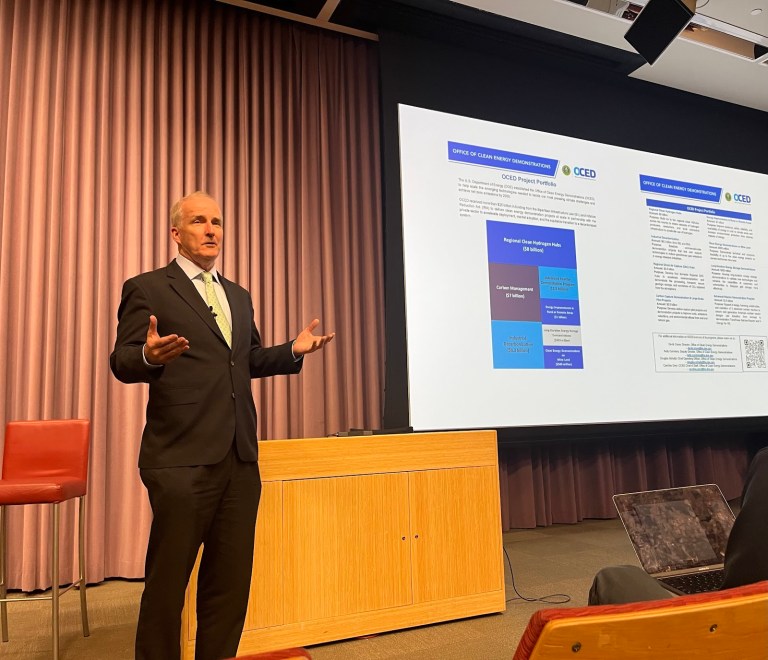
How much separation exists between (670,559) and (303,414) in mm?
2385

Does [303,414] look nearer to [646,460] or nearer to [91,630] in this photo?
[91,630]

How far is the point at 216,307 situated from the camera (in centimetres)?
183

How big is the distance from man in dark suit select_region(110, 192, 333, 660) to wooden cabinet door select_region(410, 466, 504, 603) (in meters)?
0.89

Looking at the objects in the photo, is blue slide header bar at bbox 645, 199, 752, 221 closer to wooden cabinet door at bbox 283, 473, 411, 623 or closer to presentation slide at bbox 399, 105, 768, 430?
presentation slide at bbox 399, 105, 768, 430

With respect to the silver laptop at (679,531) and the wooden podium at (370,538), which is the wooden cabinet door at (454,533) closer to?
the wooden podium at (370,538)

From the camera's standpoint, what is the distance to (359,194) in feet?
13.6

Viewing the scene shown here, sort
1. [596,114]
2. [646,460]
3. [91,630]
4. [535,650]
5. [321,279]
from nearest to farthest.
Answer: [535,650] < [91,630] < [321,279] < [596,114] < [646,460]

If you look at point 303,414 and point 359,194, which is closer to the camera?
point 303,414

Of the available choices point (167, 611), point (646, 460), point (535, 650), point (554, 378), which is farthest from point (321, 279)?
point (535, 650)

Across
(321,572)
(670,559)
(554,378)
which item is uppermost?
(554,378)

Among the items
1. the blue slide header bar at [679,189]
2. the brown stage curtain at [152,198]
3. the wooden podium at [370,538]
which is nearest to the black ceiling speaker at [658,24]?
the blue slide header bar at [679,189]

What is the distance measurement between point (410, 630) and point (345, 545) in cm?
43

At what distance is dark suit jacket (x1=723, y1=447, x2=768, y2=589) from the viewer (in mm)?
1121

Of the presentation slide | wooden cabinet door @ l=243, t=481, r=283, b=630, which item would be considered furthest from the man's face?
the presentation slide
